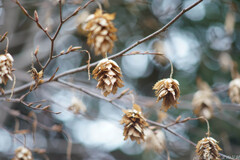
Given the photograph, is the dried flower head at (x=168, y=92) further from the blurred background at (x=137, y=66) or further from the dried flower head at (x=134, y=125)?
the blurred background at (x=137, y=66)

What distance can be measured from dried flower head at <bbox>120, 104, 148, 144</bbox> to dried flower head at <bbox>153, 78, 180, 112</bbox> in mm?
Result: 134

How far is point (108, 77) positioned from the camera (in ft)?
3.52

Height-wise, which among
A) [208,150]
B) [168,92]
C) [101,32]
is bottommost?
[208,150]

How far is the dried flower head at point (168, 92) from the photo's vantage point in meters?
1.09

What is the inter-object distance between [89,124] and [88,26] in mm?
2805

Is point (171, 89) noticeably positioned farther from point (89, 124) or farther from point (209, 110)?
point (89, 124)

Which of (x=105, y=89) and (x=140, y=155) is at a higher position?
(x=140, y=155)

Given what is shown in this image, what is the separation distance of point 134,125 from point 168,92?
23cm

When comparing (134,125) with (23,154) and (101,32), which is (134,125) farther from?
(23,154)

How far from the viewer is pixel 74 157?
3949mm

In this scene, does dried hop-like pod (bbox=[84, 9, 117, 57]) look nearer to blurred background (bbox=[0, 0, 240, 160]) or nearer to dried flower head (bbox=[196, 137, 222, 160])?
dried flower head (bbox=[196, 137, 222, 160])

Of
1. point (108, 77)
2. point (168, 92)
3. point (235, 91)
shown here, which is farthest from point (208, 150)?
point (235, 91)

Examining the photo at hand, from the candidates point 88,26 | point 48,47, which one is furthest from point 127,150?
point 88,26

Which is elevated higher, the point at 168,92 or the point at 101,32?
the point at 101,32
